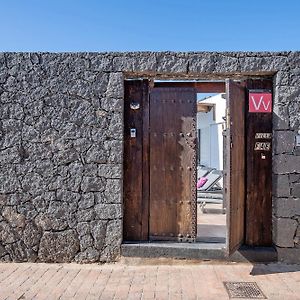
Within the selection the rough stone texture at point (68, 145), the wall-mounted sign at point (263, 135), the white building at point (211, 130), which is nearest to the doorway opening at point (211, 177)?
the white building at point (211, 130)

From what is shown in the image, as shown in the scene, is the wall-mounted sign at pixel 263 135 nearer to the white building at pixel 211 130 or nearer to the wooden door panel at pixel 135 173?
the wooden door panel at pixel 135 173

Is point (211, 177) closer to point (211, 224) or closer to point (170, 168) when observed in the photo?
point (211, 224)

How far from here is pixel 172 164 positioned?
16.5 ft

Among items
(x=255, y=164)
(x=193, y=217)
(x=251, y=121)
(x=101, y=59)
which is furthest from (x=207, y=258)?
(x=101, y=59)

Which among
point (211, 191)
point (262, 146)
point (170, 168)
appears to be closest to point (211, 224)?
point (170, 168)

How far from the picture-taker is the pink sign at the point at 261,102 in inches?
193

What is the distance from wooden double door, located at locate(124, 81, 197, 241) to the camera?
16.5 ft

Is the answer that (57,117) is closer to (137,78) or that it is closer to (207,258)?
(137,78)

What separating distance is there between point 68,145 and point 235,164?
2243 millimetres

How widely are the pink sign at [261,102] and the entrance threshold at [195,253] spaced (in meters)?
1.91

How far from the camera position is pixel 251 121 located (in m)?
4.99

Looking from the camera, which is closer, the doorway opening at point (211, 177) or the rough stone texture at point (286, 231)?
the rough stone texture at point (286, 231)

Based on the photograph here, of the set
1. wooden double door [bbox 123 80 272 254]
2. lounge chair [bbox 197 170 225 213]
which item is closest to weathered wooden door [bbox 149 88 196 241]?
wooden double door [bbox 123 80 272 254]

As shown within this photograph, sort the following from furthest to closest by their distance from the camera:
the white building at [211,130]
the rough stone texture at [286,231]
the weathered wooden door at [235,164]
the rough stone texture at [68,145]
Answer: the white building at [211,130] < the rough stone texture at [68,145] < the rough stone texture at [286,231] < the weathered wooden door at [235,164]
